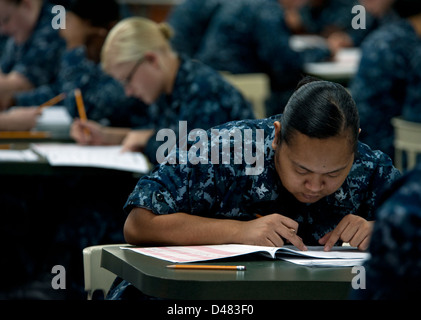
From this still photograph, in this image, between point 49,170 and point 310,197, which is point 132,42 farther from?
point 310,197

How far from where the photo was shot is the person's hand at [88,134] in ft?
11.0

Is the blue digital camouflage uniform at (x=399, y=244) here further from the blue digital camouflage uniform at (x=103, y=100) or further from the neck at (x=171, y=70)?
the blue digital camouflage uniform at (x=103, y=100)

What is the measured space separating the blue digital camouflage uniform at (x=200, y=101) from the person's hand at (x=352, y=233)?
1195 millimetres

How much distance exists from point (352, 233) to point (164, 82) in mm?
1455

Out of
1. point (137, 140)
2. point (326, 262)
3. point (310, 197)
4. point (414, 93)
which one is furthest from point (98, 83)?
point (326, 262)

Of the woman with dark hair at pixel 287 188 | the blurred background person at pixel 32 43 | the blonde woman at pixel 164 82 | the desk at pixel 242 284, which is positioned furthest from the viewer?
the blurred background person at pixel 32 43

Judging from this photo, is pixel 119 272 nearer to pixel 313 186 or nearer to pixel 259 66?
pixel 313 186

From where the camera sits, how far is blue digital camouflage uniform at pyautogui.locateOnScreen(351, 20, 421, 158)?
380 cm

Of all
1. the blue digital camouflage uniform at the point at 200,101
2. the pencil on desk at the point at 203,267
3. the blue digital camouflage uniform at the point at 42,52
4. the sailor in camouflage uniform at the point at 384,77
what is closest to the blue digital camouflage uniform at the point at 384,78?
the sailor in camouflage uniform at the point at 384,77

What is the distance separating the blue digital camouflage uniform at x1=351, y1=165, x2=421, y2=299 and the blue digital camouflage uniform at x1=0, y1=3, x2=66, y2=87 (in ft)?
12.2

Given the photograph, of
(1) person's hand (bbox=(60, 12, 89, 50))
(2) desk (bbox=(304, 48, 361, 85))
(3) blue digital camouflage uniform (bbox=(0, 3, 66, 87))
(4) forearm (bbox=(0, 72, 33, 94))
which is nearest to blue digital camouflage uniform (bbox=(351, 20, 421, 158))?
(2) desk (bbox=(304, 48, 361, 85))

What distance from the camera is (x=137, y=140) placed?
3203mm

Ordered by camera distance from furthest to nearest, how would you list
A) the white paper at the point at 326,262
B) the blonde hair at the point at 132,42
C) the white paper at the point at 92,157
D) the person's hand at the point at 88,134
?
1. the person's hand at the point at 88,134
2. the blonde hair at the point at 132,42
3. the white paper at the point at 92,157
4. the white paper at the point at 326,262

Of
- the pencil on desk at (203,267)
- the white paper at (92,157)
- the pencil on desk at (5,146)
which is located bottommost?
the pencil on desk at (203,267)
